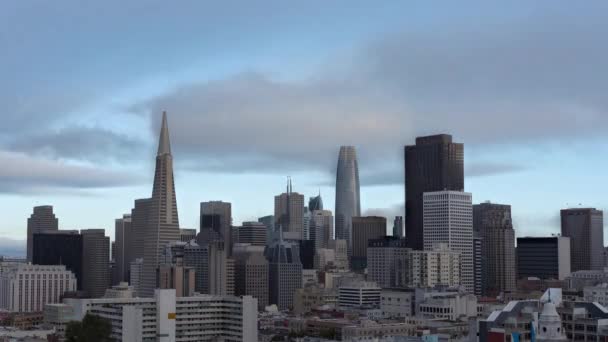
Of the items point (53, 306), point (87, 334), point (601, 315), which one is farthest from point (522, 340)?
point (53, 306)

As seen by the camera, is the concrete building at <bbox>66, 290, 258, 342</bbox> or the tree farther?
the concrete building at <bbox>66, 290, 258, 342</bbox>

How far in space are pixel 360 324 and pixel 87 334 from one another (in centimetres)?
6267

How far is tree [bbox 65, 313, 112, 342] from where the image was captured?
400ft

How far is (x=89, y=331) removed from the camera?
122062 mm

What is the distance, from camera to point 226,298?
494 feet

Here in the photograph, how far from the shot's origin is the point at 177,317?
146625 mm

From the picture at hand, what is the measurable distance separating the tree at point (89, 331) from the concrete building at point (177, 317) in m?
8.73

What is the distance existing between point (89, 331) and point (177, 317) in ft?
84.8

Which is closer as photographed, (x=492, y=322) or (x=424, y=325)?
(x=492, y=322)

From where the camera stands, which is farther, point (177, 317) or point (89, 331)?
point (177, 317)

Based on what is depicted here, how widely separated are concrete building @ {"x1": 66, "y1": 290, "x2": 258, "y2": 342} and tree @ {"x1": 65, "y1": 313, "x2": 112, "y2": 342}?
28.6 feet

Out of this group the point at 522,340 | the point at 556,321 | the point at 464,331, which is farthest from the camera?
the point at 464,331

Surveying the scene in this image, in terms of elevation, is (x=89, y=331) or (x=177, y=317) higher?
(x=177, y=317)

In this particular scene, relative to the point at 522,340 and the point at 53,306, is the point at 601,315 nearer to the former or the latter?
the point at 522,340
